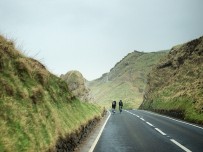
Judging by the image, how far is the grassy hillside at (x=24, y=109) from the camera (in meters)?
7.51

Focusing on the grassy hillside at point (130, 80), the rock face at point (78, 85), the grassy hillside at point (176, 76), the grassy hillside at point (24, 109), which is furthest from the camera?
the grassy hillside at point (130, 80)

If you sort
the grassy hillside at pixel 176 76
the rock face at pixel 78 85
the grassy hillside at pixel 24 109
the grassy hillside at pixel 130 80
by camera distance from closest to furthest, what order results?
1. the grassy hillside at pixel 24 109
2. the grassy hillside at pixel 176 76
3. the rock face at pixel 78 85
4. the grassy hillside at pixel 130 80

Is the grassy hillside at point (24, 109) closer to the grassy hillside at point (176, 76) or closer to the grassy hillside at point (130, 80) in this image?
the grassy hillside at point (176, 76)

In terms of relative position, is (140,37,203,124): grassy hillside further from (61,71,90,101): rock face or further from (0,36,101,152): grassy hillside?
(0,36,101,152): grassy hillside

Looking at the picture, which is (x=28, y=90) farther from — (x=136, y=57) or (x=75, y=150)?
(x=136, y=57)

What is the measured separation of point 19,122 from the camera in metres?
8.12

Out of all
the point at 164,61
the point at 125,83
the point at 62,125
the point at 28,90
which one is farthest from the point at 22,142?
the point at 125,83

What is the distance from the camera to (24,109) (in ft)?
29.6

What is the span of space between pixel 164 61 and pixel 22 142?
73.3 metres

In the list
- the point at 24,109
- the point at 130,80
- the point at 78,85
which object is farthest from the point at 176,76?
the point at 130,80

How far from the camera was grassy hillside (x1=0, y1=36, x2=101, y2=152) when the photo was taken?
751 cm

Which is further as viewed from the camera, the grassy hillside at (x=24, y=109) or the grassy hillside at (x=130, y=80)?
the grassy hillside at (x=130, y=80)

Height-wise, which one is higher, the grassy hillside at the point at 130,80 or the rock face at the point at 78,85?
the grassy hillside at the point at 130,80

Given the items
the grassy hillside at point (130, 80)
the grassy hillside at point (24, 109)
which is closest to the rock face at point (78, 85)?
the grassy hillside at point (24, 109)
